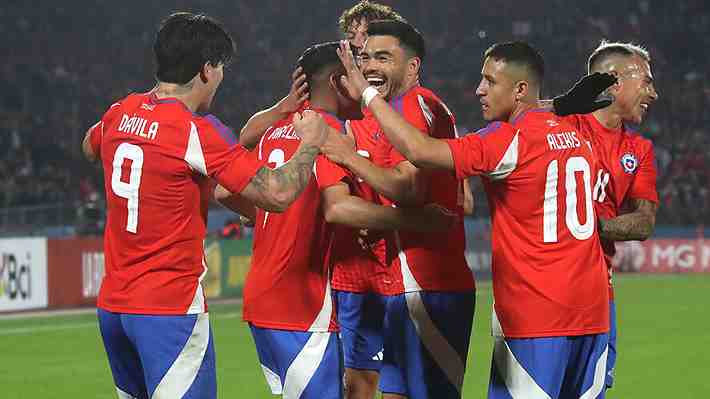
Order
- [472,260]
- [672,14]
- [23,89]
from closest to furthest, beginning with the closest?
1. [472,260]
2. [23,89]
3. [672,14]

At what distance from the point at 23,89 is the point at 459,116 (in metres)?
13.0

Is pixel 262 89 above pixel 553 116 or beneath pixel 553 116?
beneath

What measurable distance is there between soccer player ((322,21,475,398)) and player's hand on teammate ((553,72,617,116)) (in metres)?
0.66

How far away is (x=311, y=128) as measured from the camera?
17.2 feet

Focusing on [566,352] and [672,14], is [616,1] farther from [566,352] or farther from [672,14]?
[566,352]

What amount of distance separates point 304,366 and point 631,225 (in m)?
2.17

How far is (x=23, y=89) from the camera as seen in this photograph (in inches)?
1204

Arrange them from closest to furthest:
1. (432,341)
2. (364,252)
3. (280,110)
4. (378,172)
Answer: (378,172) → (432,341) → (280,110) → (364,252)

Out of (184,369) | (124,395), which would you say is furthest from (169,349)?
(124,395)

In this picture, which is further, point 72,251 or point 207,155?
point 72,251

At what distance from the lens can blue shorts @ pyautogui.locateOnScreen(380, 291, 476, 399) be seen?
19.3 feet

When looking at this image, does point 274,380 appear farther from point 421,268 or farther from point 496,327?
point 496,327

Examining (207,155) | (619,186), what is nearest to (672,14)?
(619,186)

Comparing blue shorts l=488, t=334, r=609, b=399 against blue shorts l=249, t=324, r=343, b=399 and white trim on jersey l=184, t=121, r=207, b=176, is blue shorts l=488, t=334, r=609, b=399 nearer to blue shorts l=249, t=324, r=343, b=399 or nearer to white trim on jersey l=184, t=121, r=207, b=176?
blue shorts l=249, t=324, r=343, b=399
